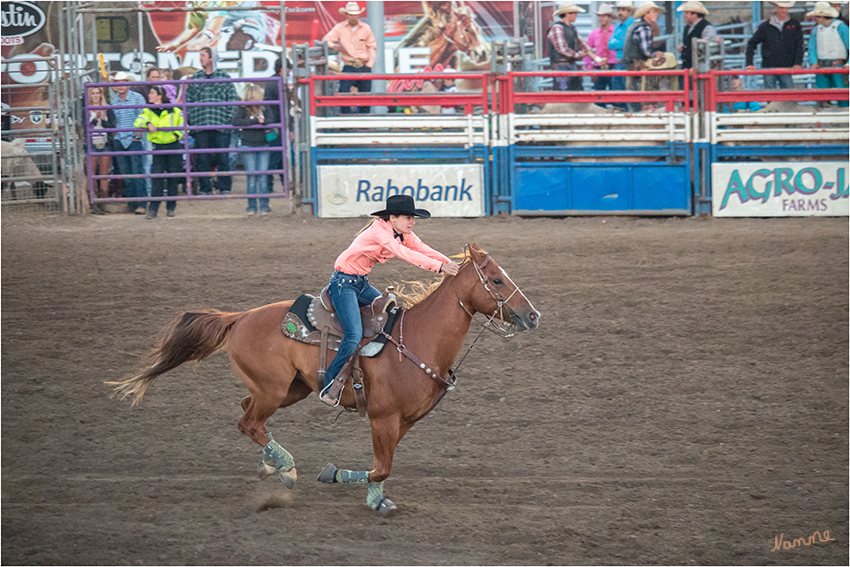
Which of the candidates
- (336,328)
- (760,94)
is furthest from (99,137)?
(336,328)

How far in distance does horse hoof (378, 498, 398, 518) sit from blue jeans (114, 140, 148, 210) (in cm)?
1068

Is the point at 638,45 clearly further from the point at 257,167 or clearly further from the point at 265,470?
the point at 265,470

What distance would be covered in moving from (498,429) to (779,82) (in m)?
10.6

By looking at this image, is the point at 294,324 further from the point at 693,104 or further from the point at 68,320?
the point at 693,104

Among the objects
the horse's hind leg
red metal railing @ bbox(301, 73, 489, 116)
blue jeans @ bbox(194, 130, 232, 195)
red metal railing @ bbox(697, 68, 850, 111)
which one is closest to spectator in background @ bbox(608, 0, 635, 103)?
red metal railing @ bbox(697, 68, 850, 111)

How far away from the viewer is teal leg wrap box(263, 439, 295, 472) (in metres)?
5.25

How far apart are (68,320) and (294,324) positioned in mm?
4250

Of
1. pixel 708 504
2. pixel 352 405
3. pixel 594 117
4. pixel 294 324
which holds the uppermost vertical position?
pixel 594 117

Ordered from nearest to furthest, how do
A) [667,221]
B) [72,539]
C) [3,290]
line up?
[72,539] → [3,290] → [667,221]

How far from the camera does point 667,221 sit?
13188 mm

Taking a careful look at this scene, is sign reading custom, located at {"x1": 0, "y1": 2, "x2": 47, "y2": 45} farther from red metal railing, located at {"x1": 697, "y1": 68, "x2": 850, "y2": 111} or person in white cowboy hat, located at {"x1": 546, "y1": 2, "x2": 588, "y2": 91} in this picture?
red metal railing, located at {"x1": 697, "y1": 68, "x2": 850, "y2": 111}

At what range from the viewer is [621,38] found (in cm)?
1441

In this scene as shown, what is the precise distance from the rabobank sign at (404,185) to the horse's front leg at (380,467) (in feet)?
28.6

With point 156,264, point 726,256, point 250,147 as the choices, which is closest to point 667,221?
point 726,256
